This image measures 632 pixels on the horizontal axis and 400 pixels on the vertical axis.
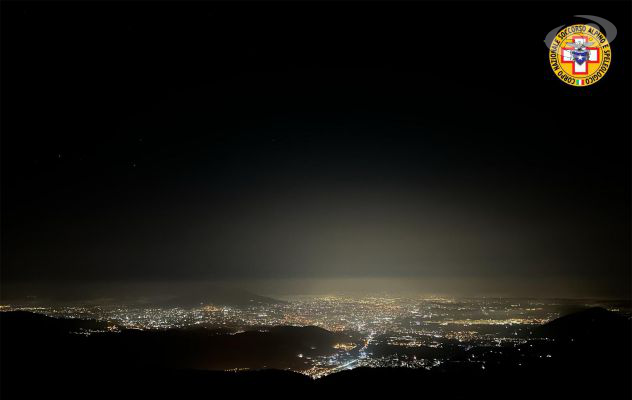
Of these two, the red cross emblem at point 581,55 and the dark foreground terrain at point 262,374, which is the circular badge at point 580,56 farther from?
the dark foreground terrain at point 262,374

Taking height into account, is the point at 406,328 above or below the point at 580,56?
below

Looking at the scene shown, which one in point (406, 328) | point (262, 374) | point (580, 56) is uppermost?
point (580, 56)

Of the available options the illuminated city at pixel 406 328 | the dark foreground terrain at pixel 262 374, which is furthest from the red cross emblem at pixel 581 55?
the illuminated city at pixel 406 328

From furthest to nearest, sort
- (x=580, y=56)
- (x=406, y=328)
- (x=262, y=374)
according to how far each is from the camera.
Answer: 1. (x=406, y=328)
2. (x=262, y=374)
3. (x=580, y=56)

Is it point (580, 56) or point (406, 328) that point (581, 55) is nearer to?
point (580, 56)

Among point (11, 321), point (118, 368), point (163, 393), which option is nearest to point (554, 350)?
point (163, 393)

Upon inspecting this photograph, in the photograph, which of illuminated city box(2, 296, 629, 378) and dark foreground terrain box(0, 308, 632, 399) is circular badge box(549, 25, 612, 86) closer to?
dark foreground terrain box(0, 308, 632, 399)

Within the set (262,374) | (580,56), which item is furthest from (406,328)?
(580,56)
